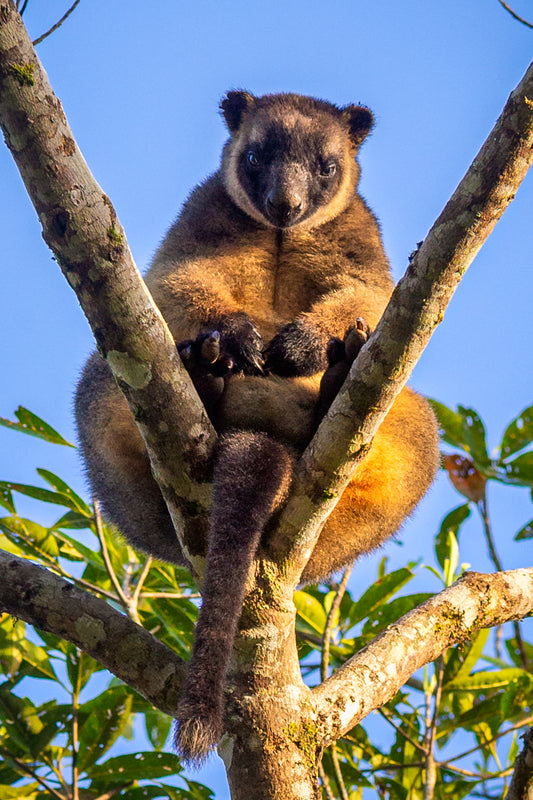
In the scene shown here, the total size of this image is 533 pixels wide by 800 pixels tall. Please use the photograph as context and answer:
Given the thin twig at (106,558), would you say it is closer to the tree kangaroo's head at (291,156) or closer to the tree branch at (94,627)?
the tree branch at (94,627)

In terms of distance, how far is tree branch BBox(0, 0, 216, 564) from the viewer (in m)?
3.32

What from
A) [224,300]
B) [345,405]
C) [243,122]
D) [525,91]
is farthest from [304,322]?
[243,122]

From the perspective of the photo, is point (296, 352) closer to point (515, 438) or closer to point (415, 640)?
point (415, 640)

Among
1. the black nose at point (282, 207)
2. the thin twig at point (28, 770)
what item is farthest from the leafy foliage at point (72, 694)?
the black nose at point (282, 207)

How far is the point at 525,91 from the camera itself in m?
3.24

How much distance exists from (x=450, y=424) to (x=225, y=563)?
391 centimetres

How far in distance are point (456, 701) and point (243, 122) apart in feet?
14.3

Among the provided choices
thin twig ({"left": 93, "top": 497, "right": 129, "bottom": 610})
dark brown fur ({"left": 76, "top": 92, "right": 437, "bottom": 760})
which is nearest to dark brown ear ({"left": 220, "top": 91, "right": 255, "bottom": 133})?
dark brown fur ({"left": 76, "top": 92, "right": 437, "bottom": 760})

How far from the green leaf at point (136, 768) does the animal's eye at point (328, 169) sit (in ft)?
12.6

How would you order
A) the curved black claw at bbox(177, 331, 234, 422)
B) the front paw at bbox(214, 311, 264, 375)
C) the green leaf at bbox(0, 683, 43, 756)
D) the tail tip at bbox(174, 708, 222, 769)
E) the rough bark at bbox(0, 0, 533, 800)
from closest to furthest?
the tail tip at bbox(174, 708, 222, 769) < the rough bark at bbox(0, 0, 533, 800) < the curved black claw at bbox(177, 331, 234, 422) < the front paw at bbox(214, 311, 264, 375) < the green leaf at bbox(0, 683, 43, 756)

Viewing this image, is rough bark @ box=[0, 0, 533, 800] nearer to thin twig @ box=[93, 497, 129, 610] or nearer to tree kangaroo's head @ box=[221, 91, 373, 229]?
thin twig @ box=[93, 497, 129, 610]

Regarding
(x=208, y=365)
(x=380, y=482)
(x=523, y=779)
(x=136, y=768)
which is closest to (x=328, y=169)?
(x=208, y=365)

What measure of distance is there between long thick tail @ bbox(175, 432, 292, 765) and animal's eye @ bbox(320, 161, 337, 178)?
93.9 inches

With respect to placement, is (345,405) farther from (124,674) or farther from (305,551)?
(124,674)
